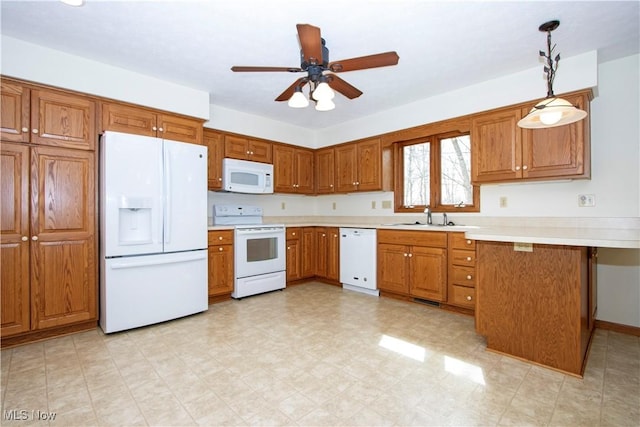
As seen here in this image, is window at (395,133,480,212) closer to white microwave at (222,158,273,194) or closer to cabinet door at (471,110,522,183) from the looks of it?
cabinet door at (471,110,522,183)

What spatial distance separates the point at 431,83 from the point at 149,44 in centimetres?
266

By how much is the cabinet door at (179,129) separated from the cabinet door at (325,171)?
80.2 inches

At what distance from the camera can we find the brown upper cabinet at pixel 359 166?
4.22m

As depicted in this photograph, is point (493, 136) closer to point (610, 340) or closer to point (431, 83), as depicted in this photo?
point (431, 83)

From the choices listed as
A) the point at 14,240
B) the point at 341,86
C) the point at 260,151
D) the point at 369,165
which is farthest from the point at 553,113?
the point at 14,240

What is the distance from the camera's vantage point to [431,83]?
3246 millimetres

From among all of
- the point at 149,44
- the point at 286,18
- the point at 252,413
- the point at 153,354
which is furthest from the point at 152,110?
the point at 252,413

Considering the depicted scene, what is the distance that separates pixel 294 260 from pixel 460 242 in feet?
7.30

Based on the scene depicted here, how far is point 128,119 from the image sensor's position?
295 centimetres

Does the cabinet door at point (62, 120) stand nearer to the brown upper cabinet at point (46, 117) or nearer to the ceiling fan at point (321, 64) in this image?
the brown upper cabinet at point (46, 117)

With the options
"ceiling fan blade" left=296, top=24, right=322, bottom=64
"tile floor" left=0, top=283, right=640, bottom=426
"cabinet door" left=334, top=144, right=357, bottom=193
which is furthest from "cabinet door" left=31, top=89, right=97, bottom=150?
"cabinet door" left=334, top=144, right=357, bottom=193

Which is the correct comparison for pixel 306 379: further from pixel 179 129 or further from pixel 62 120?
pixel 62 120

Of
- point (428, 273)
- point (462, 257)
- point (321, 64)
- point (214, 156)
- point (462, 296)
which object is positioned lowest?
point (462, 296)

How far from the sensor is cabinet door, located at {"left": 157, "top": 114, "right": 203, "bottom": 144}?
3.16 m
